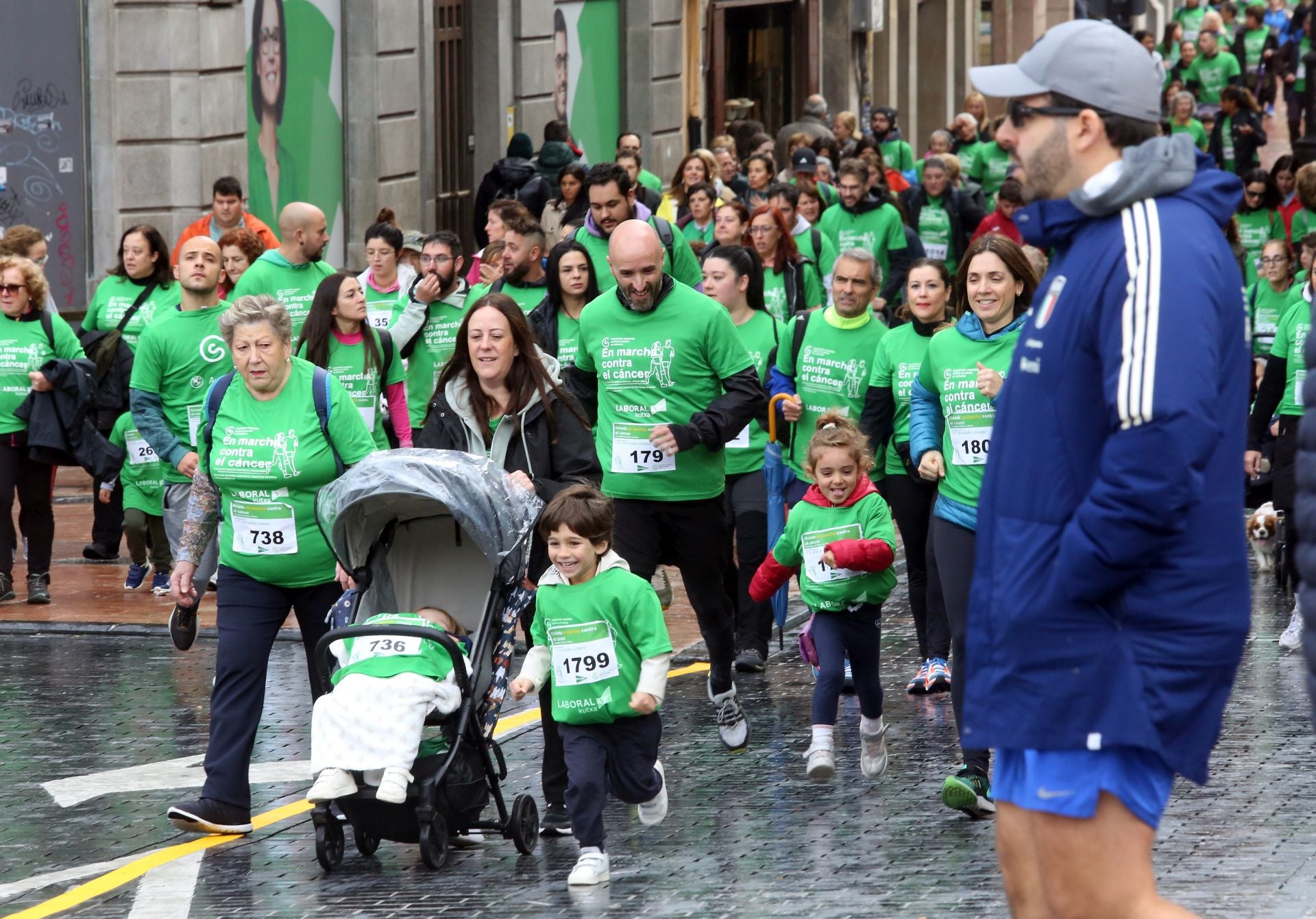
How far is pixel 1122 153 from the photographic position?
4.03 meters

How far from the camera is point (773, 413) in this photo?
33.2 ft

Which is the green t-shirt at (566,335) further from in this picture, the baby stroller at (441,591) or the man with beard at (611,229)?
the baby stroller at (441,591)

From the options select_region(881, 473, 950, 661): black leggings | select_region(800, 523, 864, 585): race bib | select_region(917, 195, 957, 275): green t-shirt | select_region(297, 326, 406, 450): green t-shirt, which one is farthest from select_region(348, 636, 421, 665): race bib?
select_region(917, 195, 957, 275): green t-shirt

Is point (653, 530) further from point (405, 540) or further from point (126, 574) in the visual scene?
point (126, 574)

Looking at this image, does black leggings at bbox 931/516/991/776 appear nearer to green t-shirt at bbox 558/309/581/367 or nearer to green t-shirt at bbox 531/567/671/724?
green t-shirt at bbox 531/567/671/724

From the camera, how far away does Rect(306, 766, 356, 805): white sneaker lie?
650 cm

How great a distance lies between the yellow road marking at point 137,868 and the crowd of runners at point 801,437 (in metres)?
0.11


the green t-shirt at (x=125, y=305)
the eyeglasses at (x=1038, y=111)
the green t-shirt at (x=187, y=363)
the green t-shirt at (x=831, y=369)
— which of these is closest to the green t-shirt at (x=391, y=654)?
the eyeglasses at (x=1038, y=111)

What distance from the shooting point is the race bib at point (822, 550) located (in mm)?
8125

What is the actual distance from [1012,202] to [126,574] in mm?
8269

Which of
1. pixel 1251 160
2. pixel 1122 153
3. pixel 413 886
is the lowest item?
pixel 413 886

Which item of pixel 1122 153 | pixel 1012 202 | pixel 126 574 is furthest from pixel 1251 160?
pixel 1122 153

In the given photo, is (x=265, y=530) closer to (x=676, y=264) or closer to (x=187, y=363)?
(x=187, y=363)

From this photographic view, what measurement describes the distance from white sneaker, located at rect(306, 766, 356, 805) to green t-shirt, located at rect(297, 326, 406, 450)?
13.7 feet
